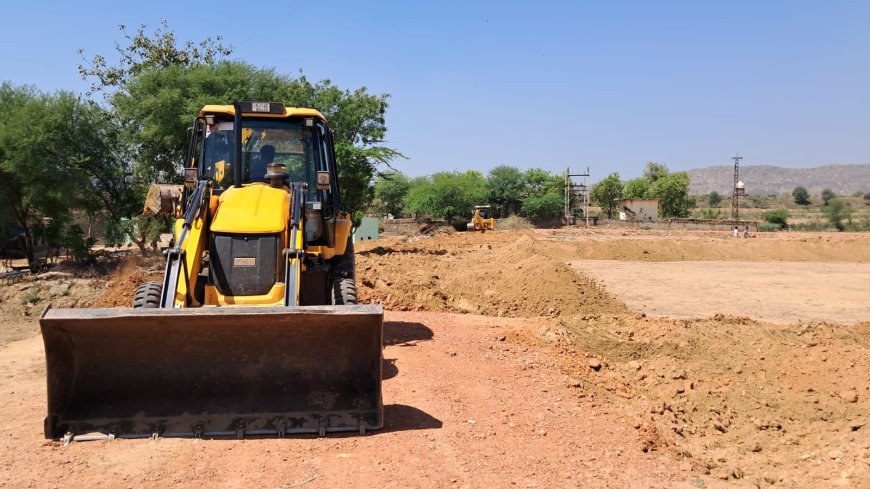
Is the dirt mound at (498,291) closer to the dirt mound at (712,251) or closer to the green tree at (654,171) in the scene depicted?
the dirt mound at (712,251)

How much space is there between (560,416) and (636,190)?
248 ft

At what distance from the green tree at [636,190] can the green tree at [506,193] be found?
1662 cm

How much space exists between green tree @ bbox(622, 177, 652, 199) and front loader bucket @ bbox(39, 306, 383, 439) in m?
Answer: 73.7

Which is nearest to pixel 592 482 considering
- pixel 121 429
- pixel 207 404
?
pixel 207 404

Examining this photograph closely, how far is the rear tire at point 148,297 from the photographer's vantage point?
665 centimetres

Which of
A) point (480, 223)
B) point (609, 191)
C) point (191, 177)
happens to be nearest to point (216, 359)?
point (191, 177)

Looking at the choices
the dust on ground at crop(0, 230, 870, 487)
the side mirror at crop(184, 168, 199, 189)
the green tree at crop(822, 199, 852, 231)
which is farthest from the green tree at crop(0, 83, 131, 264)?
the green tree at crop(822, 199, 852, 231)

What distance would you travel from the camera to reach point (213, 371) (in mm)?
5480

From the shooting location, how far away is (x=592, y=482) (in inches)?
192

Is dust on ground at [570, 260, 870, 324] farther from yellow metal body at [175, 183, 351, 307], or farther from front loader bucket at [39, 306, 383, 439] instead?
front loader bucket at [39, 306, 383, 439]

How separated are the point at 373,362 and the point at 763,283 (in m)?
16.7

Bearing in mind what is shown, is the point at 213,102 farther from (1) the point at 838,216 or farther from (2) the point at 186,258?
(1) the point at 838,216

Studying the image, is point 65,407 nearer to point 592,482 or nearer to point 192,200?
point 192,200

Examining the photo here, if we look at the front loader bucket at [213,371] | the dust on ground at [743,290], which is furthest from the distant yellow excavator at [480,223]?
the front loader bucket at [213,371]
